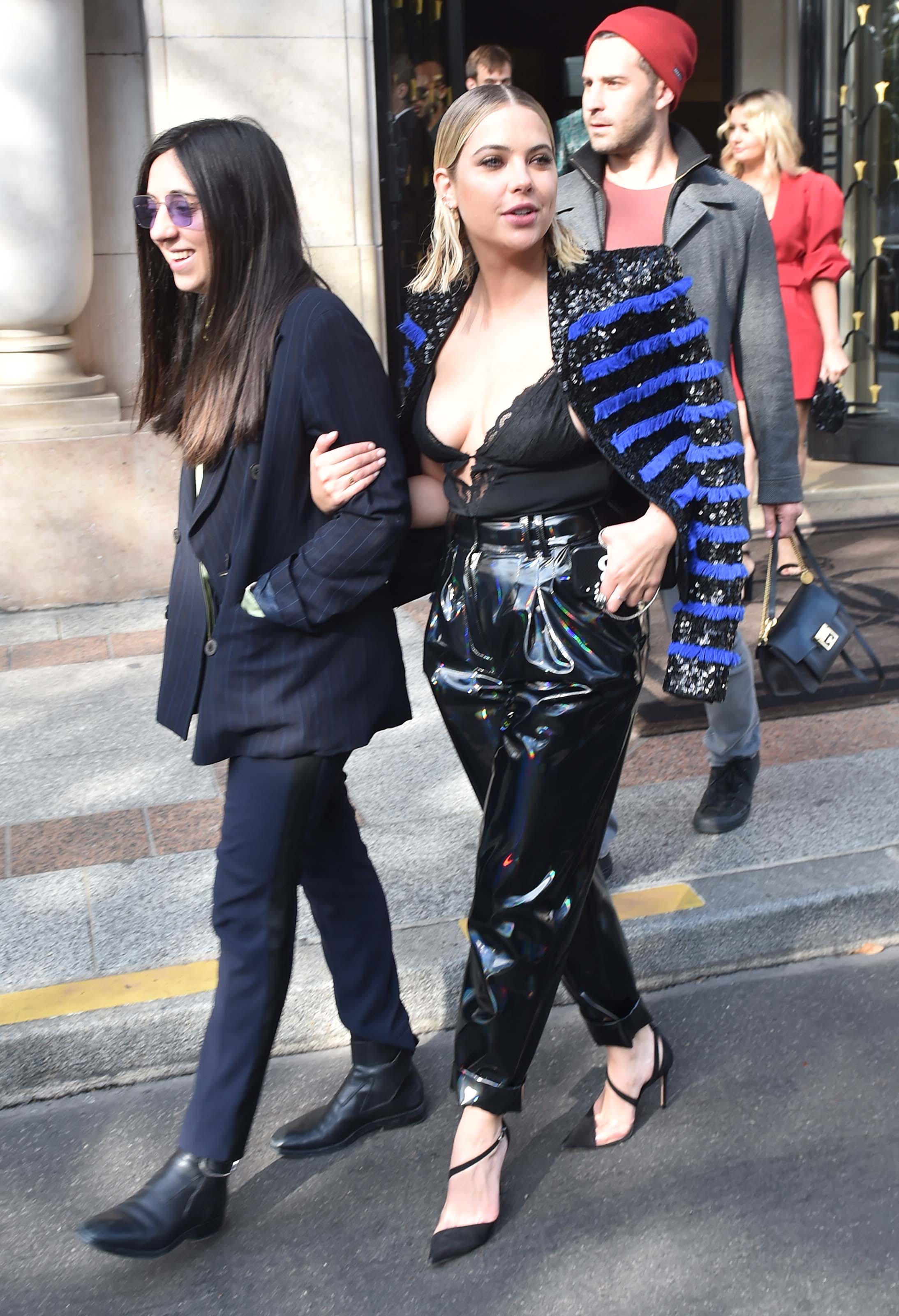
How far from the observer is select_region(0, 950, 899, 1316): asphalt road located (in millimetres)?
2484

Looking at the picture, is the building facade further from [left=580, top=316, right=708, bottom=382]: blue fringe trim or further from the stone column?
[left=580, top=316, right=708, bottom=382]: blue fringe trim

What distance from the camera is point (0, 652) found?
6.27 meters

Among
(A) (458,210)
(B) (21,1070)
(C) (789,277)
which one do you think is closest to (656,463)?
(A) (458,210)

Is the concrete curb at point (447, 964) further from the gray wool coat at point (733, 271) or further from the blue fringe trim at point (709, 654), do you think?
the blue fringe trim at point (709, 654)

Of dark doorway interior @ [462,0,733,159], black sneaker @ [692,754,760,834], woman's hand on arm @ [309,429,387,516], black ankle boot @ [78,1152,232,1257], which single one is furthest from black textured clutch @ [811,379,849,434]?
dark doorway interior @ [462,0,733,159]

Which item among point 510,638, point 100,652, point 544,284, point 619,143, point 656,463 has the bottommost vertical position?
point 100,652

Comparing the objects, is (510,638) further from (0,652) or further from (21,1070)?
(0,652)

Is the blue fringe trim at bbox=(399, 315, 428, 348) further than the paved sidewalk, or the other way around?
the paved sidewalk

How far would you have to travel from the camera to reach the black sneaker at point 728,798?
413 cm

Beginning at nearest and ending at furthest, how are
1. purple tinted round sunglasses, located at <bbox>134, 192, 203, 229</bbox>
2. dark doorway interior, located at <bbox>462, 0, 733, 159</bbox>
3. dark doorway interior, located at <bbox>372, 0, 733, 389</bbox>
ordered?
purple tinted round sunglasses, located at <bbox>134, 192, 203, 229</bbox>, dark doorway interior, located at <bbox>372, 0, 733, 389</bbox>, dark doorway interior, located at <bbox>462, 0, 733, 159</bbox>

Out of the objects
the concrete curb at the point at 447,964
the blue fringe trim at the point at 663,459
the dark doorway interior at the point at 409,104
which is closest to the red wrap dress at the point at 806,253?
the dark doorway interior at the point at 409,104

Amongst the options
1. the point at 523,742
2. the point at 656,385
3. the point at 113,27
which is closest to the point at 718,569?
the point at 656,385

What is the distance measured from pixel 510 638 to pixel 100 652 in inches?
160

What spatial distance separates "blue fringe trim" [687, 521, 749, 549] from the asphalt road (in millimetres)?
1236
